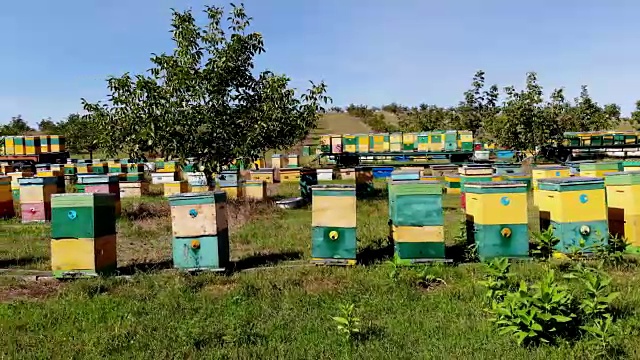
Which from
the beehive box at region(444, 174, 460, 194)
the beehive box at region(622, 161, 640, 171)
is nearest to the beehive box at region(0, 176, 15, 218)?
the beehive box at region(444, 174, 460, 194)

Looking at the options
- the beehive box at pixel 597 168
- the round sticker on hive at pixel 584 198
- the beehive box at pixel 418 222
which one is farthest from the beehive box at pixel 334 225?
the beehive box at pixel 597 168

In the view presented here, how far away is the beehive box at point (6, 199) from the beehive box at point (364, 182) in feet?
32.8

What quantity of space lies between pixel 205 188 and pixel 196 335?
10.5m

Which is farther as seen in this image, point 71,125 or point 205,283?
point 71,125

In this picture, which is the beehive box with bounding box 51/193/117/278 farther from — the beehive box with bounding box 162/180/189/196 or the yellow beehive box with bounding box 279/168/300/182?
the yellow beehive box with bounding box 279/168/300/182

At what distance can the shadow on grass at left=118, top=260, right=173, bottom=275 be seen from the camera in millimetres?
7047

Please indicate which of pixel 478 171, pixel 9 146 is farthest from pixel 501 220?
pixel 9 146

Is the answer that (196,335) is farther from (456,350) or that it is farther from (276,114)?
(276,114)

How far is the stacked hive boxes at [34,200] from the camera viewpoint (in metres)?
12.1

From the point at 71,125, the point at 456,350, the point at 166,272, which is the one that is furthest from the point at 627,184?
the point at 71,125

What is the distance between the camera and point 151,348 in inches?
172

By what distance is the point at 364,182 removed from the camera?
17.8 m

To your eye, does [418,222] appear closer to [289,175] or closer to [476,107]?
[289,175]

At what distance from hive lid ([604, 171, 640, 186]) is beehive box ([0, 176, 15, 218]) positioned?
42.3 feet
